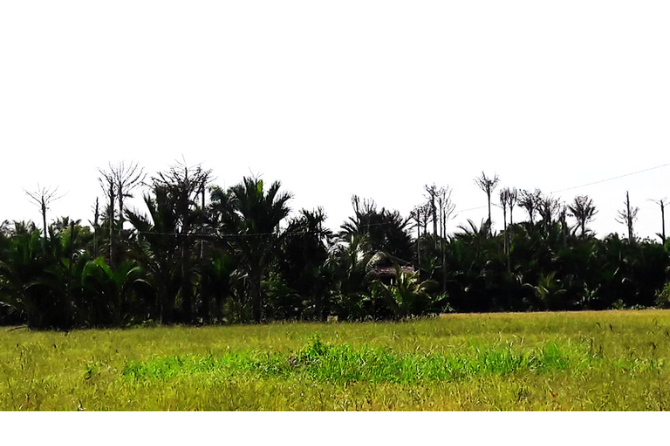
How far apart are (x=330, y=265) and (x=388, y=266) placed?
464 inches

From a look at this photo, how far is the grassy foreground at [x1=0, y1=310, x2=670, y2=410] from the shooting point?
612 cm

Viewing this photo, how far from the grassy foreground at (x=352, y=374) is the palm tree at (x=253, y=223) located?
26.8 ft

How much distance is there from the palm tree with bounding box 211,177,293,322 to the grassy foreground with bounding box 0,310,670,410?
26.8 ft

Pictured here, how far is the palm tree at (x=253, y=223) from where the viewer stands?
809 inches

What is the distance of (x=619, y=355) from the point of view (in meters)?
8.98

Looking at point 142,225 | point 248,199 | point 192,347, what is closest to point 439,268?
point 248,199

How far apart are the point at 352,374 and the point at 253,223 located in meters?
13.2

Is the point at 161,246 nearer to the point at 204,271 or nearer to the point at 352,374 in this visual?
the point at 204,271

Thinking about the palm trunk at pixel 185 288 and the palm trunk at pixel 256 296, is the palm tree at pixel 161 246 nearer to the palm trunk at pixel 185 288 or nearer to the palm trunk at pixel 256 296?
the palm trunk at pixel 185 288

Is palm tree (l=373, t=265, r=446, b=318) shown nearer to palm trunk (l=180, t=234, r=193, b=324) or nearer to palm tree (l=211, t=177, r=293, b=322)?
palm tree (l=211, t=177, r=293, b=322)

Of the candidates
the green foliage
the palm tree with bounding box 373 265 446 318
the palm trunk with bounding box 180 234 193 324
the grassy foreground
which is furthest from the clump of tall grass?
the green foliage

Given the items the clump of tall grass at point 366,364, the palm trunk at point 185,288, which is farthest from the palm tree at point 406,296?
the clump of tall grass at point 366,364

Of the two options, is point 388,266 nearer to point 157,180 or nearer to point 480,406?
point 157,180

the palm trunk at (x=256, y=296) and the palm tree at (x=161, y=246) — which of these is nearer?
the palm tree at (x=161, y=246)
